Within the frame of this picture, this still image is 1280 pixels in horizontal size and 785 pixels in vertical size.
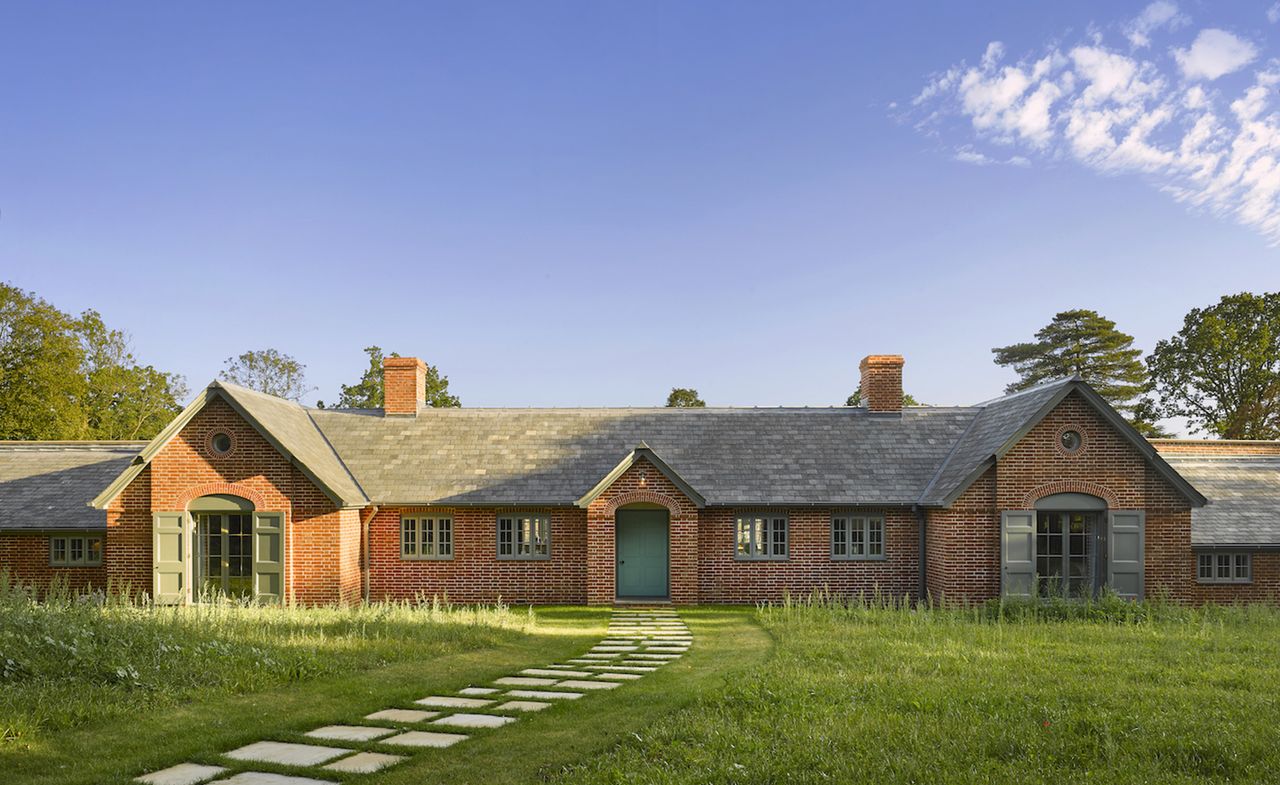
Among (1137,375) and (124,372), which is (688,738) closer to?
(124,372)

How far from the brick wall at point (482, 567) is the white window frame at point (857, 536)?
20.4ft

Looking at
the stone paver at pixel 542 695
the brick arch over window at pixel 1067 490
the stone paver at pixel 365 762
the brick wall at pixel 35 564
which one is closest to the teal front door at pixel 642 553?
the brick arch over window at pixel 1067 490

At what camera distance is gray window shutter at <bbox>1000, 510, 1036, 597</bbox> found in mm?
19312

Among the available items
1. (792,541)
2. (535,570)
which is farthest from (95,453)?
(792,541)

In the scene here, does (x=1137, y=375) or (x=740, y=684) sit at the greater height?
(x=1137, y=375)

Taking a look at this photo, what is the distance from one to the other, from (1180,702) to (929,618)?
22.8ft

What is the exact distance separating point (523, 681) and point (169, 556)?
1181cm

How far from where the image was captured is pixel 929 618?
1645 centimetres

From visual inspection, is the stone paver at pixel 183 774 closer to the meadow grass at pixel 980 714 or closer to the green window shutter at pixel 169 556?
the meadow grass at pixel 980 714

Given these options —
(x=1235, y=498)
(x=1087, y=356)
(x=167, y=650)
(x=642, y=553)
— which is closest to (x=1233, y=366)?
(x=1087, y=356)

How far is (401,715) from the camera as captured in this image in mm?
9422

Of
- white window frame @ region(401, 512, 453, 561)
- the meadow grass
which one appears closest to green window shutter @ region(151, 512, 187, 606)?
white window frame @ region(401, 512, 453, 561)

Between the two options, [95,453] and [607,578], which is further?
[95,453]

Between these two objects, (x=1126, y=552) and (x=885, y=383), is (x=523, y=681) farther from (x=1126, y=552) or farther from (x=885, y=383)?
(x=885, y=383)
